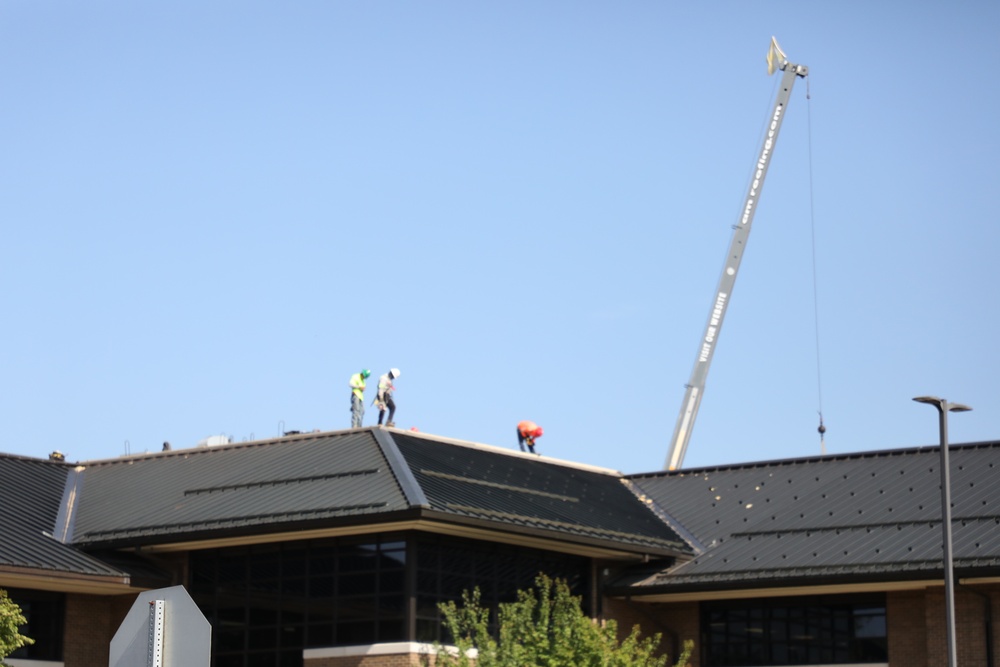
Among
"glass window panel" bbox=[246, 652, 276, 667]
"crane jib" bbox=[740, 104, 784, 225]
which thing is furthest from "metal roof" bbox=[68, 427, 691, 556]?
"crane jib" bbox=[740, 104, 784, 225]

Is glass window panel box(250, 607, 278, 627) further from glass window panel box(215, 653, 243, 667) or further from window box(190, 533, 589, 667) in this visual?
glass window panel box(215, 653, 243, 667)

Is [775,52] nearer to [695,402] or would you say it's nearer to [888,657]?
[695,402]

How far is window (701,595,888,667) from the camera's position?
31.2 meters

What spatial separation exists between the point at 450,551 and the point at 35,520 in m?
8.60

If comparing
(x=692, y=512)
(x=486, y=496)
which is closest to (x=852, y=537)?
(x=692, y=512)

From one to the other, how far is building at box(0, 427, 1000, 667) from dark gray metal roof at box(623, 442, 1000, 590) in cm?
6

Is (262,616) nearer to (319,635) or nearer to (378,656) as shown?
(319,635)

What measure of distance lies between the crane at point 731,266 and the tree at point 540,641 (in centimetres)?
2201

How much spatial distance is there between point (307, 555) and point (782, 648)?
9362mm

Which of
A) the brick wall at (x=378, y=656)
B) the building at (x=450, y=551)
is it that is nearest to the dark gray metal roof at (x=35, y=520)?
the building at (x=450, y=551)

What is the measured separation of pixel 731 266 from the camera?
55.5 meters

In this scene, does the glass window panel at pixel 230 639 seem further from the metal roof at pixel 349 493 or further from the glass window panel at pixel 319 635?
the metal roof at pixel 349 493

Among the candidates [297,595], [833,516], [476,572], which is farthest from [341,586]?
[833,516]

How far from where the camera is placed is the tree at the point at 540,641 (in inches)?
1017
